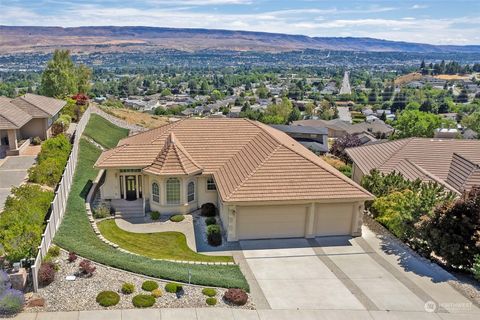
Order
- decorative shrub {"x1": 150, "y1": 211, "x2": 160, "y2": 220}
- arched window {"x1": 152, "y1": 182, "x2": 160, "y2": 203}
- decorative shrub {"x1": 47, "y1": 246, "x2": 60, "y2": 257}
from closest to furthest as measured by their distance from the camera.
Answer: decorative shrub {"x1": 47, "y1": 246, "x2": 60, "y2": 257}
decorative shrub {"x1": 150, "y1": 211, "x2": 160, "y2": 220}
arched window {"x1": 152, "y1": 182, "x2": 160, "y2": 203}

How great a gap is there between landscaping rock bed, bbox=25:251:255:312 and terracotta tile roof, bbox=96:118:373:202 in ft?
23.4

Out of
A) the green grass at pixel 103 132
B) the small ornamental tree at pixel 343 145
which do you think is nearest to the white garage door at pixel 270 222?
the green grass at pixel 103 132

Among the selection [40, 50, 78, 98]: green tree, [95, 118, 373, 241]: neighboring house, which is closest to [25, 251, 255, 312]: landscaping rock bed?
[95, 118, 373, 241]: neighboring house

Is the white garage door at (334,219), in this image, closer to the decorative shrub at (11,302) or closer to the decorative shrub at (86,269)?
the decorative shrub at (86,269)

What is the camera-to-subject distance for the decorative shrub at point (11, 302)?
14.7m

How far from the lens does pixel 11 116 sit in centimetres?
3350

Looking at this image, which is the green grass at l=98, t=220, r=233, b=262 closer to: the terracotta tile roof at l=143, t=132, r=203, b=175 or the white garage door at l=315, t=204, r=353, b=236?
the terracotta tile roof at l=143, t=132, r=203, b=175

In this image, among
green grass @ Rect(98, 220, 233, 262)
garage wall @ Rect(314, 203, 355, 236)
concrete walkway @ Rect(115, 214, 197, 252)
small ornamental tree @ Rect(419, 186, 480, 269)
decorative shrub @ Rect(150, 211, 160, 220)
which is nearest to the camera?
small ornamental tree @ Rect(419, 186, 480, 269)

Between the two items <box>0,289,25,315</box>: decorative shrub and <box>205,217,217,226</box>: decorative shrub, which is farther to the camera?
<box>205,217,217,226</box>: decorative shrub

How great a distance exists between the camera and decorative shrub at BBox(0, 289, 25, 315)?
1470 centimetres

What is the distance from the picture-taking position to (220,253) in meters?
22.5

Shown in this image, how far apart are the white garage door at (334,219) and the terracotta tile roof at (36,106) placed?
82.1ft

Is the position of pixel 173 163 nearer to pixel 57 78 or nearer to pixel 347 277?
pixel 347 277

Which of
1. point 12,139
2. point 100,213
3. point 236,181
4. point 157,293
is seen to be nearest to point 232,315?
point 157,293
